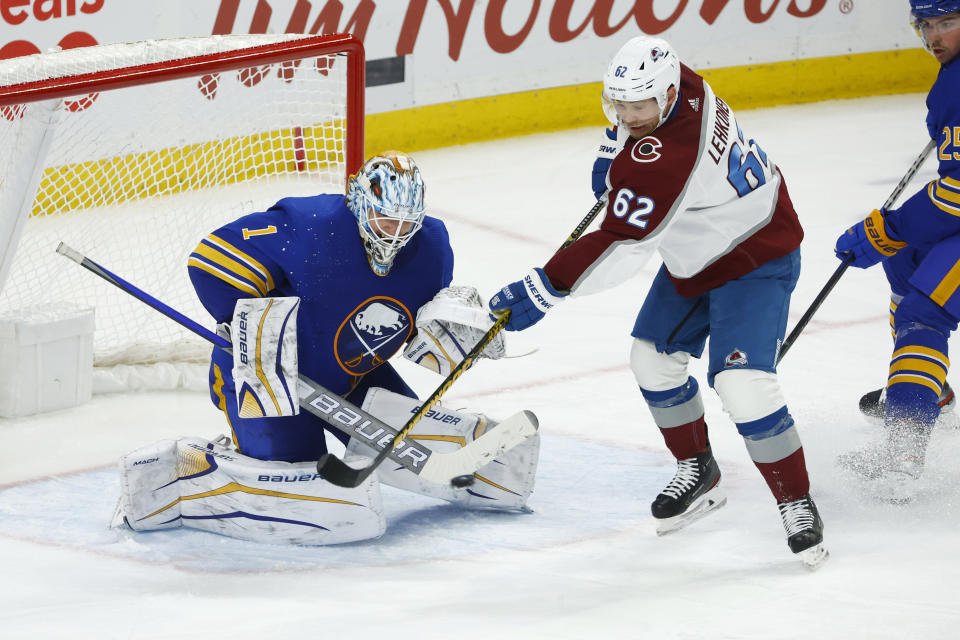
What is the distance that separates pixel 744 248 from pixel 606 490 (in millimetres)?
745

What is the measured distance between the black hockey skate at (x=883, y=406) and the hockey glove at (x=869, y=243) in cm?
42

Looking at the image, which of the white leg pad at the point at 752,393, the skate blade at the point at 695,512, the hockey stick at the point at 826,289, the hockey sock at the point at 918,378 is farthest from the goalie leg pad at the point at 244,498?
the hockey sock at the point at 918,378

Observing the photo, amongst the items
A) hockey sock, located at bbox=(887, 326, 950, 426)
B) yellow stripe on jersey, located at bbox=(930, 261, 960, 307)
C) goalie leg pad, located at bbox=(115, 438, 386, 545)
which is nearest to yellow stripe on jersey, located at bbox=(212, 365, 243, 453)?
goalie leg pad, located at bbox=(115, 438, 386, 545)

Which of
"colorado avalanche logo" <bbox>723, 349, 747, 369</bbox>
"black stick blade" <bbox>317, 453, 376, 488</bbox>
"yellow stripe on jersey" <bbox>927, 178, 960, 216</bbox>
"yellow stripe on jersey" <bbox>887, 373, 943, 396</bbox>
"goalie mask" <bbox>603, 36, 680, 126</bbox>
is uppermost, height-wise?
"goalie mask" <bbox>603, 36, 680, 126</bbox>

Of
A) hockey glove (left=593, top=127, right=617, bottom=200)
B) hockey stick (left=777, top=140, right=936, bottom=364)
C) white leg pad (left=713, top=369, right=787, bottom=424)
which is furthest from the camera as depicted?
hockey stick (left=777, top=140, right=936, bottom=364)

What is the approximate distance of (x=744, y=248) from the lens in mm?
2561

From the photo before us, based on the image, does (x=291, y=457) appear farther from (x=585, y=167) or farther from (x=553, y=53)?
(x=553, y=53)

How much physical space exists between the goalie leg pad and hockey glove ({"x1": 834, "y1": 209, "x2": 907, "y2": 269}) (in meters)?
1.22

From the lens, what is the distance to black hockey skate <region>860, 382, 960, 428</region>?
130 inches

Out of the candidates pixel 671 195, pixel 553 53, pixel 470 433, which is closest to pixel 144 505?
pixel 470 433

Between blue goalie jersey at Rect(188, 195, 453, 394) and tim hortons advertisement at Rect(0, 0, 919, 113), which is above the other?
blue goalie jersey at Rect(188, 195, 453, 394)

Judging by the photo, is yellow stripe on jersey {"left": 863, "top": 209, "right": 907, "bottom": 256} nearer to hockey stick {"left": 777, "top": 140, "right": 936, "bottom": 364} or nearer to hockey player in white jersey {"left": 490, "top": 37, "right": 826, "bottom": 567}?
hockey stick {"left": 777, "top": 140, "right": 936, "bottom": 364}

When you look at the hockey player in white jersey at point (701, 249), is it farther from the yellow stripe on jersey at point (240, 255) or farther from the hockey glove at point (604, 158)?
the yellow stripe on jersey at point (240, 255)

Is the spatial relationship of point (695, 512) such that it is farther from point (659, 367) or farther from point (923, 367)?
point (923, 367)
